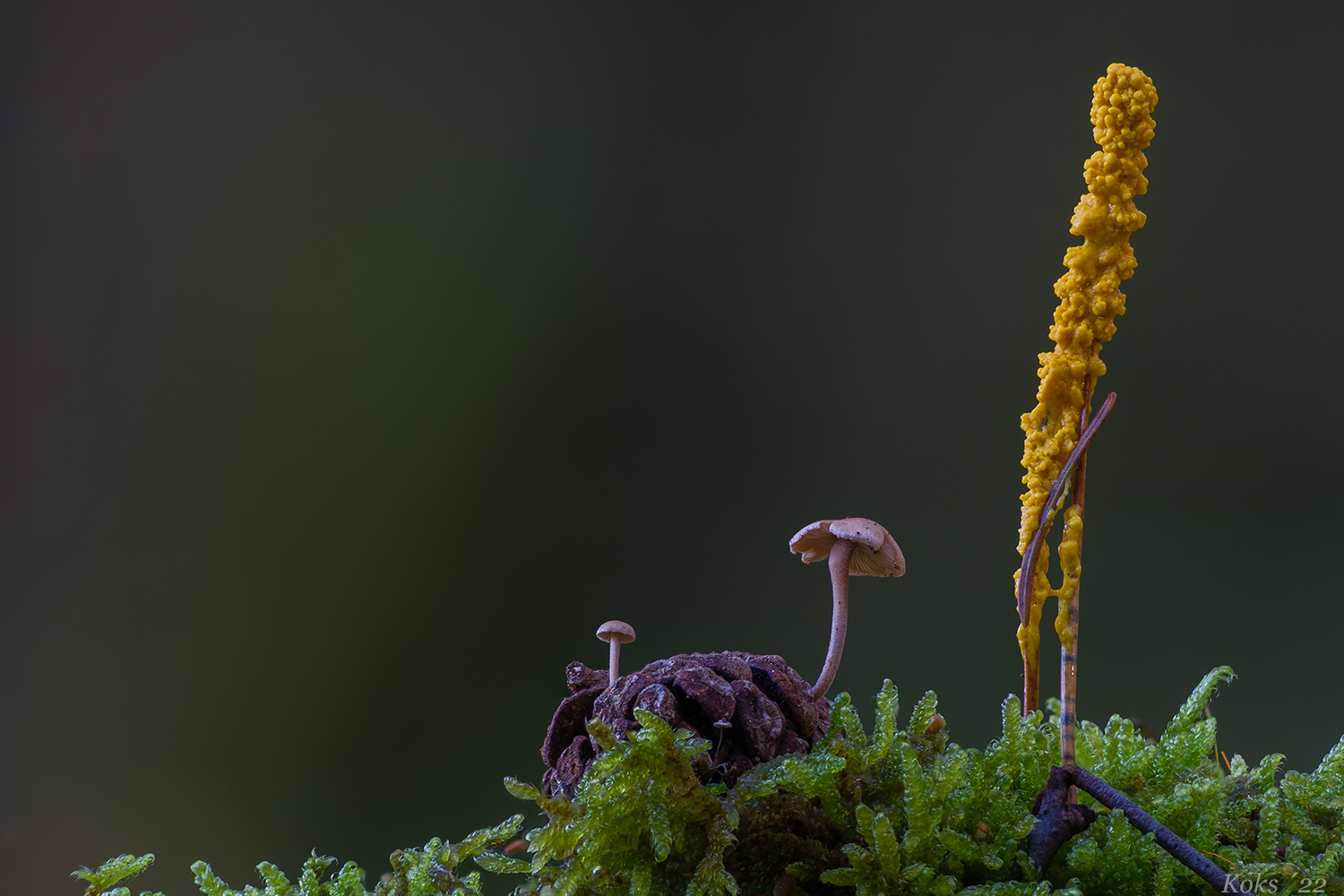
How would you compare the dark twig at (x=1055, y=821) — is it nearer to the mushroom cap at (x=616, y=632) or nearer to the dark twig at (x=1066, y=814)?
the dark twig at (x=1066, y=814)

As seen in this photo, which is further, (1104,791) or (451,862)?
(451,862)

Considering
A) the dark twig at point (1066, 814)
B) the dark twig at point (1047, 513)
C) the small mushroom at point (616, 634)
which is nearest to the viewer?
the dark twig at point (1066, 814)

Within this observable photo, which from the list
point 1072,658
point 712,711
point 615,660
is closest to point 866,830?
point 712,711

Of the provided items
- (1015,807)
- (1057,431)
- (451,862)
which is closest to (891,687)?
(1015,807)

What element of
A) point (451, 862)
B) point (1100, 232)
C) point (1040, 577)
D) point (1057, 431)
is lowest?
point (451, 862)

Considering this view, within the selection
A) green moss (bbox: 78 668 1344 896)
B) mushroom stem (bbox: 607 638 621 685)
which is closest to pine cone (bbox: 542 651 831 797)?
green moss (bbox: 78 668 1344 896)

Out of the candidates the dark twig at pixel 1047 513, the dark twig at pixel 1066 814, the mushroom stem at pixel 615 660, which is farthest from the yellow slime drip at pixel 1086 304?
the mushroom stem at pixel 615 660

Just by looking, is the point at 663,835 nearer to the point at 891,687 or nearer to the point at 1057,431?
the point at 891,687
